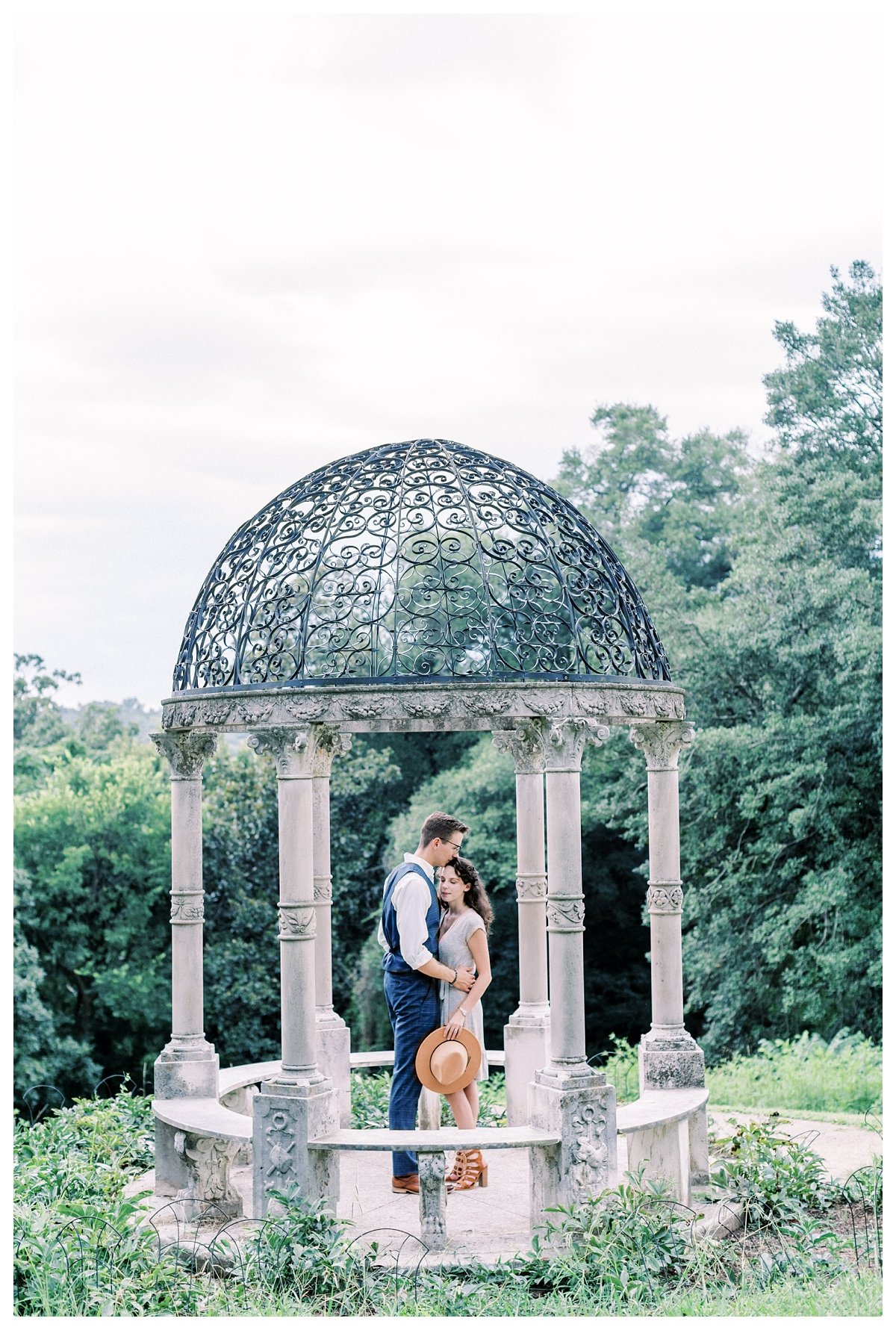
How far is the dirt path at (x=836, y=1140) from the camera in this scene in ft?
36.1

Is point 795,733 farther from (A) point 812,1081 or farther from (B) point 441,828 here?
(B) point 441,828

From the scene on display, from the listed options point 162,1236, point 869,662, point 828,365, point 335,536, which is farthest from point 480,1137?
point 828,365

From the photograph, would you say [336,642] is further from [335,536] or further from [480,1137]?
[480,1137]

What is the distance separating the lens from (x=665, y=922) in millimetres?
10133

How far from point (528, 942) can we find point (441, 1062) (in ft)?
8.83

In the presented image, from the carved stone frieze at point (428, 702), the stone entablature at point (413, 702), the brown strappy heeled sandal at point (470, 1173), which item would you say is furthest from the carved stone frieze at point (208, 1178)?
the carved stone frieze at point (428, 702)

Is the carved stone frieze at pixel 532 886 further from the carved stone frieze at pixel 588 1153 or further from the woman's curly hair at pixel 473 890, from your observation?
the carved stone frieze at pixel 588 1153

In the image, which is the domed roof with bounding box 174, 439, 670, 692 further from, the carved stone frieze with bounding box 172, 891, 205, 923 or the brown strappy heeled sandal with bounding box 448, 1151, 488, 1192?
the brown strappy heeled sandal with bounding box 448, 1151, 488, 1192

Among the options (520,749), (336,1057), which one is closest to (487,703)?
(520,749)

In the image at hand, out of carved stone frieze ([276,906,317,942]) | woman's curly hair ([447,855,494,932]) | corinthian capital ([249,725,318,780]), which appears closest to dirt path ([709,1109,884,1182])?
woman's curly hair ([447,855,494,932])

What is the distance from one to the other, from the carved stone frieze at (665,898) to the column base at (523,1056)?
1.65 meters

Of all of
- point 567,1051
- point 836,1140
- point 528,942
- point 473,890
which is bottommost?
point 836,1140

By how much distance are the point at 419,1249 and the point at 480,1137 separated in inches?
32.0

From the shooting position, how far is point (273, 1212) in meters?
8.24
